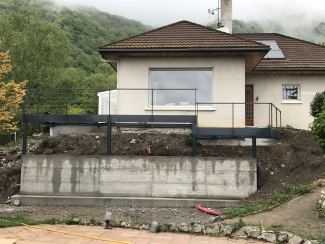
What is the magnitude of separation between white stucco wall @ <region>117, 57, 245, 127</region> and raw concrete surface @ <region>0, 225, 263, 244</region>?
7254mm

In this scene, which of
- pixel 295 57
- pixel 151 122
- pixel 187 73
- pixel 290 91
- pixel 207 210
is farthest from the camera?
pixel 295 57

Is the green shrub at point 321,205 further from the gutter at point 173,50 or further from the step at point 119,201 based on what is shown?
the gutter at point 173,50

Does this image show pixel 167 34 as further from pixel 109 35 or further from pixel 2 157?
pixel 109 35

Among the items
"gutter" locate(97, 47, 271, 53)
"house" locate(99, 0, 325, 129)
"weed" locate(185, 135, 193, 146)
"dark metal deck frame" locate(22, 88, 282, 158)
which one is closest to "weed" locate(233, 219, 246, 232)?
"dark metal deck frame" locate(22, 88, 282, 158)

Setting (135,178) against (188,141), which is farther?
(188,141)

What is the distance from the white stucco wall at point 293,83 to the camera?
21.9m

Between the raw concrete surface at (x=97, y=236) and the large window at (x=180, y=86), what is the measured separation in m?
7.56

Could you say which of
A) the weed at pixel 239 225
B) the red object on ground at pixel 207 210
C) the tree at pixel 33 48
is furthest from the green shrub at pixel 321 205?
the tree at pixel 33 48

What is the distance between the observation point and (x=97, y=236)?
437 inches

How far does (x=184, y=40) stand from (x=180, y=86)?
188 cm

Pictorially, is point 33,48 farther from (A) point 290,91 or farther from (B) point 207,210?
(B) point 207,210

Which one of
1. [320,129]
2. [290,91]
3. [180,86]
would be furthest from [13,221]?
[290,91]

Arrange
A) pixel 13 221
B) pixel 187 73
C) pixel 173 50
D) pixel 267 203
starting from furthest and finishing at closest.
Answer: pixel 187 73 → pixel 173 50 → pixel 267 203 → pixel 13 221

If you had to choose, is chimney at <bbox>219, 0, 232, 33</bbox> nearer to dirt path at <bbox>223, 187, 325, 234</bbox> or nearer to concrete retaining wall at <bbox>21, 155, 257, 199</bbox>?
concrete retaining wall at <bbox>21, 155, 257, 199</bbox>
